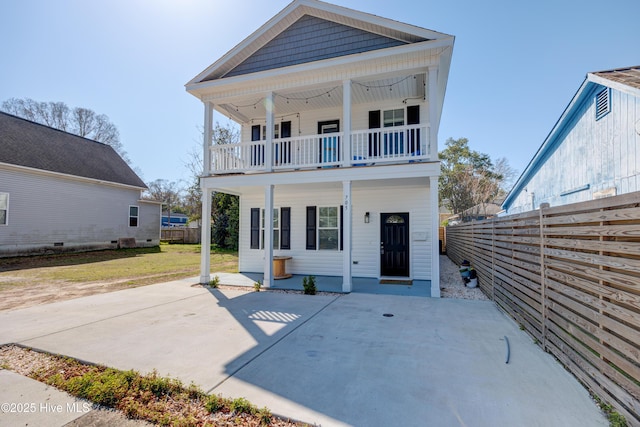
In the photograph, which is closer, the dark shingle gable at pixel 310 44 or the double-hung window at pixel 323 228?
the dark shingle gable at pixel 310 44

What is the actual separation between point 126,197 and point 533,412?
23993mm

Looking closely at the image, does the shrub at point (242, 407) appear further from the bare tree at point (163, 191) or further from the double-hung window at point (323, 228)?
the bare tree at point (163, 191)

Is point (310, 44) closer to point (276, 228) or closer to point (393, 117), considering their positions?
point (393, 117)

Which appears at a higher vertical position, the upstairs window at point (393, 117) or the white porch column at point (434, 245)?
the upstairs window at point (393, 117)

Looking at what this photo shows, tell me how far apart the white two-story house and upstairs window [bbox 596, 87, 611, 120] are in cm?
402

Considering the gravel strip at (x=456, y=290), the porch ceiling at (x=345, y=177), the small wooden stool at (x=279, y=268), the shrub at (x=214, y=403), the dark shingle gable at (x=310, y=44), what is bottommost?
the gravel strip at (x=456, y=290)

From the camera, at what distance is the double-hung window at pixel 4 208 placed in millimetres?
14188

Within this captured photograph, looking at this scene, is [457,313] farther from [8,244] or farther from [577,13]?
[8,244]

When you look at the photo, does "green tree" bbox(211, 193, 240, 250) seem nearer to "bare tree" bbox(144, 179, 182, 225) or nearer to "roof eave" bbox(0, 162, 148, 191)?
"roof eave" bbox(0, 162, 148, 191)

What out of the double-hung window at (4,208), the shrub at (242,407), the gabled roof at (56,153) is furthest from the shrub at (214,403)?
the gabled roof at (56,153)

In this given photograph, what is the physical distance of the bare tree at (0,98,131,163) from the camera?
29000 millimetres

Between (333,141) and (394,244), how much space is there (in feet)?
12.9

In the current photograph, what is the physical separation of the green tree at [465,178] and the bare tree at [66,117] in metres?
36.6

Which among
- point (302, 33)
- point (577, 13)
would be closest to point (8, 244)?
point (302, 33)
